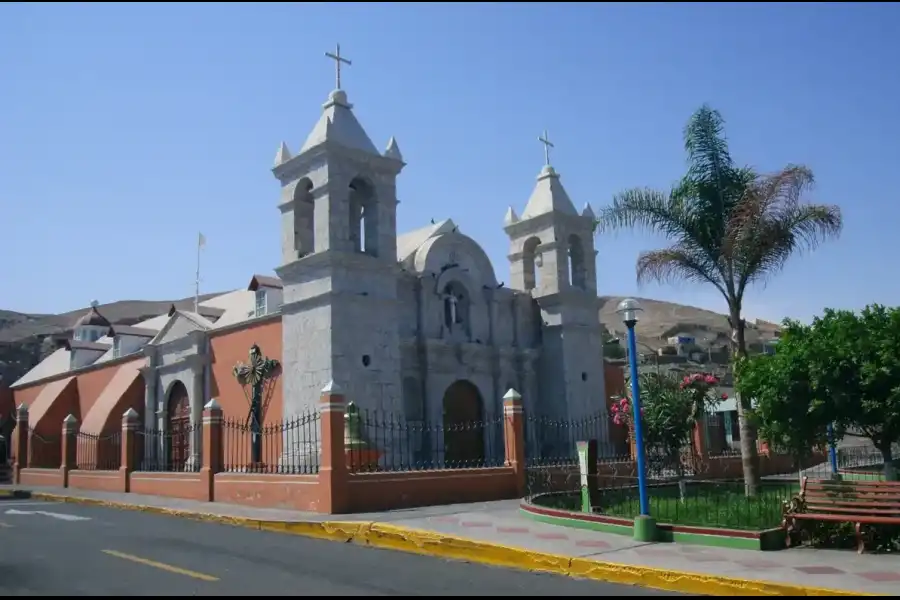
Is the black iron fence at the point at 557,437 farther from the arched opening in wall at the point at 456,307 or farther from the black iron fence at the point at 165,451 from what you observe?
the black iron fence at the point at 165,451

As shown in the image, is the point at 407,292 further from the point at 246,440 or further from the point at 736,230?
the point at 736,230

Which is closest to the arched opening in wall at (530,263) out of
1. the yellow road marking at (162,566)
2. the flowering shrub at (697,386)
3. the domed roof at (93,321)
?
the flowering shrub at (697,386)

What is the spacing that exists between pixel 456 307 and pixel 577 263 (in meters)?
5.04

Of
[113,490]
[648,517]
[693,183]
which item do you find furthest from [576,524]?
[113,490]

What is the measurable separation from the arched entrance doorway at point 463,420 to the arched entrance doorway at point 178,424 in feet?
28.3

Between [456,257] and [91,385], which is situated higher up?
[456,257]

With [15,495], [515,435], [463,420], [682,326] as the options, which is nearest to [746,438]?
[515,435]

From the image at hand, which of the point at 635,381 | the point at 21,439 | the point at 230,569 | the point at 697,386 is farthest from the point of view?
the point at 21,439

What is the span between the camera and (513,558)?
33.4 feet

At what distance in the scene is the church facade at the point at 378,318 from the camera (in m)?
20.8

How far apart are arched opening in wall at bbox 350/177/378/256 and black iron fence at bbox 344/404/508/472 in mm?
4614

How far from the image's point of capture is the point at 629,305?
1118 cm

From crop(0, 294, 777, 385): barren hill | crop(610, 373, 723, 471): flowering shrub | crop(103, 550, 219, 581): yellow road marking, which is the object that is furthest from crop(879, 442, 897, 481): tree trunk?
crop(0, 294, 777, 385): barren hill

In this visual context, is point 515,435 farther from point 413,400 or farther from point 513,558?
point 513,558
